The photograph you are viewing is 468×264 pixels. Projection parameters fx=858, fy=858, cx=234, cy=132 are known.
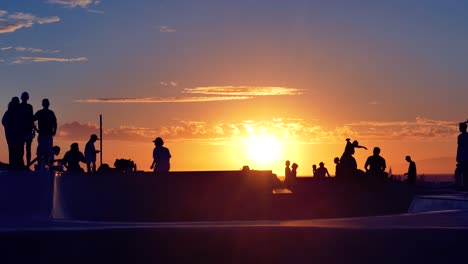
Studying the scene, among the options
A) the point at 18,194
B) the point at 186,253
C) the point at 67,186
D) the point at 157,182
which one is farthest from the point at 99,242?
the point at 157,182

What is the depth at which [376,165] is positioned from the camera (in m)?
25.0

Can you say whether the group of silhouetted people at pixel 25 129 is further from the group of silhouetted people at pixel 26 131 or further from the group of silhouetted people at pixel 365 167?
the group of silhouetted people at pixel 365 167

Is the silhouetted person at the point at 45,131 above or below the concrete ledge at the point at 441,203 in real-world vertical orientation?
above

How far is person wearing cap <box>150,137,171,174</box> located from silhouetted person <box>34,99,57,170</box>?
11.6 feet

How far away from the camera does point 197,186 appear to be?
2353 cm

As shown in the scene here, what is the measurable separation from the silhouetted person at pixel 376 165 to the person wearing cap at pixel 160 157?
19.7 ft

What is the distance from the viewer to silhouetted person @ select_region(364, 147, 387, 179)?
80.9 ft

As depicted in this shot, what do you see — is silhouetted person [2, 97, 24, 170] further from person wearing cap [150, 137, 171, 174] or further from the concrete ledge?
the concrete ledge

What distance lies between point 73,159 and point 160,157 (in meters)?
3.18

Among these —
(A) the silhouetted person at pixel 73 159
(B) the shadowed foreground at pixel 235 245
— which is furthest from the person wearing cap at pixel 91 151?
(B) the shadowed foreground at pixel 235 245

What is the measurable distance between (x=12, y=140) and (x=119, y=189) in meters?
4.87

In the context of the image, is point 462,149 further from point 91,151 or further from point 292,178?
point 292,178

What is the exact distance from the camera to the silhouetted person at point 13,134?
18281 millimetres

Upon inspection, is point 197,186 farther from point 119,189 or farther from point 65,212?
point 65,212
